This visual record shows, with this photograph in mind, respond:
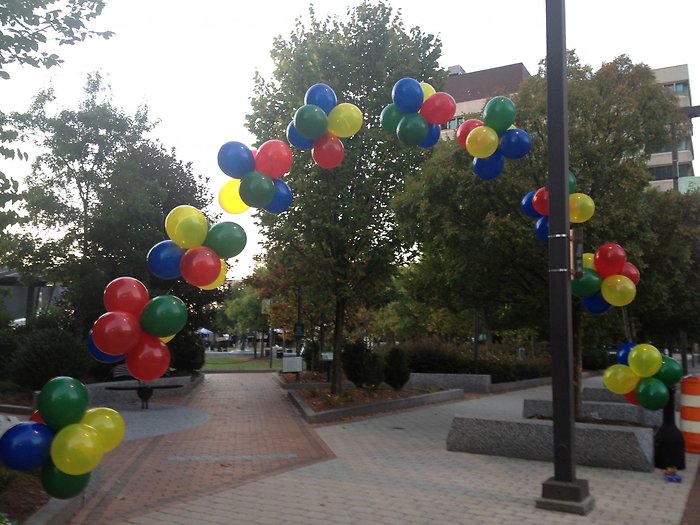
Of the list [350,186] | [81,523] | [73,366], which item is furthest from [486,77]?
[81,523]

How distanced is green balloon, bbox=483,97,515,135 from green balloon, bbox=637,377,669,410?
12.4ft

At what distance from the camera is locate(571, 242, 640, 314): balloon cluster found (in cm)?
741

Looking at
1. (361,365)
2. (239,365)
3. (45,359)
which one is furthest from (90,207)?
(239,365)

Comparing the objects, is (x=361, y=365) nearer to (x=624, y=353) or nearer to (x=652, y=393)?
(x=624, y=353)

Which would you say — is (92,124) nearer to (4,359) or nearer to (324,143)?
(4,359)

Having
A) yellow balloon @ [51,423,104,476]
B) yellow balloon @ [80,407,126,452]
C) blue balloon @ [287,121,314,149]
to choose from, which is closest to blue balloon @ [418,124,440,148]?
blue balloon @ [287,121,314,149]

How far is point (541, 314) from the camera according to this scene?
498 inches

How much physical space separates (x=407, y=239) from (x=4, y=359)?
37.7ft

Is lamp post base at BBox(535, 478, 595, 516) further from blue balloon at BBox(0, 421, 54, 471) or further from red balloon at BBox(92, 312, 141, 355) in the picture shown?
blue balloon at BBox(0, 421, 54, 471)

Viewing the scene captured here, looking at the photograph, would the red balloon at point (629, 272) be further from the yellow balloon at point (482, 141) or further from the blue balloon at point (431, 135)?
the blue balloon at point (431, 135)

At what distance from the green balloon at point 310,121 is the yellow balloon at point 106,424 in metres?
3.87

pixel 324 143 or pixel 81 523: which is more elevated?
pixel 324 143

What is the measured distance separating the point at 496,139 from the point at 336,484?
479 centimetres

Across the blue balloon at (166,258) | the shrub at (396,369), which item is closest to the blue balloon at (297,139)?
the blue balloon at (166,258)
